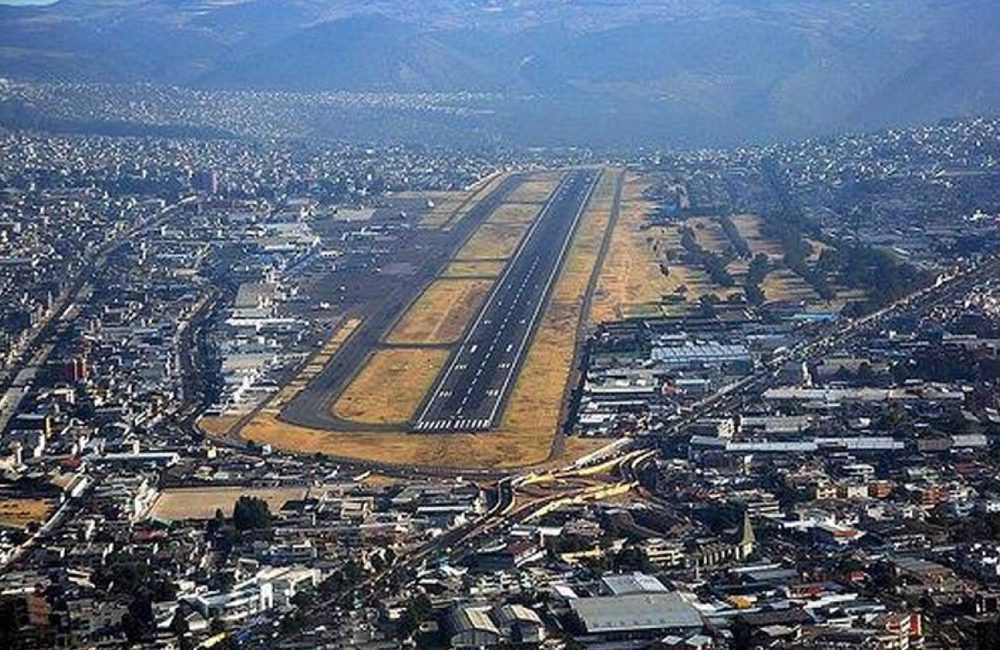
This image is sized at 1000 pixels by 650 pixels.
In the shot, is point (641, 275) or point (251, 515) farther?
point (641, 275)

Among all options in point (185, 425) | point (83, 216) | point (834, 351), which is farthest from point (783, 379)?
point (83, 216)

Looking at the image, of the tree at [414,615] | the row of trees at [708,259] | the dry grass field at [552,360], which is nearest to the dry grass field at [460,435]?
the dry grass field at [552,360]

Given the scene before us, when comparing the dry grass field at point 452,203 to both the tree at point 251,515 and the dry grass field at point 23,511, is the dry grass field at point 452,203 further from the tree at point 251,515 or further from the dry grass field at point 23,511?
the tree at point 251,515

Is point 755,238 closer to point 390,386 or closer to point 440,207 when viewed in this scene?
point 440,207

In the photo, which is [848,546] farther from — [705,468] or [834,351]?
[834,351]

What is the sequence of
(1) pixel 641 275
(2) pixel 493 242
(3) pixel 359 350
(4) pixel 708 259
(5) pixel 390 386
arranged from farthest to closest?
(2) pixel 493 242, (4) pixel 708 259, (1) pixel 641 275, (3) pixel 359 350, (5) pixel 390 386

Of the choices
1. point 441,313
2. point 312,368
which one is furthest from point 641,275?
point 312,368
